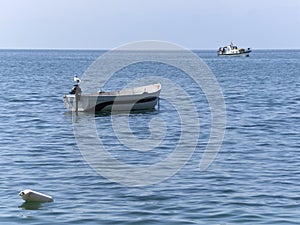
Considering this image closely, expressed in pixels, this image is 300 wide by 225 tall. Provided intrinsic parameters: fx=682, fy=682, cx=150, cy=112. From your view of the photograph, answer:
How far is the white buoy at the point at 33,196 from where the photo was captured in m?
17.8

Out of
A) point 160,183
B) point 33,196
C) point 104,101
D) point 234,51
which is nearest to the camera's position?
point 33,196

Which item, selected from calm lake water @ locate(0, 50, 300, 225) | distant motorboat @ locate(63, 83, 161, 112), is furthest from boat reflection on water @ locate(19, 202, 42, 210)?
distant motorboat @ locate(63, 83, 161, 112)

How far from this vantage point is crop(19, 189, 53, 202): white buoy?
17.8 m

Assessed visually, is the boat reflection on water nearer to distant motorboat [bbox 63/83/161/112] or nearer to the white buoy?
the white buoy

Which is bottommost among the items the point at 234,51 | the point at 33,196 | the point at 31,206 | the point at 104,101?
A: the point at 31,206

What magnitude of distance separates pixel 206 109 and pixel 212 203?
28.4 metres

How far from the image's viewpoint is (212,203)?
1789 cm

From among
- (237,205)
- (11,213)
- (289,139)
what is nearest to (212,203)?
(237,205)

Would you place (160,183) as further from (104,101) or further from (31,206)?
(104,101)

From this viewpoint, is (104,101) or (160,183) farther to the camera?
(104,101)

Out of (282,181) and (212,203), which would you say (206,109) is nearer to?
(282,181)

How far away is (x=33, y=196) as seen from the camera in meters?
17.8

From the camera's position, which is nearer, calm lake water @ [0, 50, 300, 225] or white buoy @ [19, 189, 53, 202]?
calm lake water @ [0, 50, 300, 225]

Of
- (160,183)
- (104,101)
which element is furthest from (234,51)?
(160,183)
